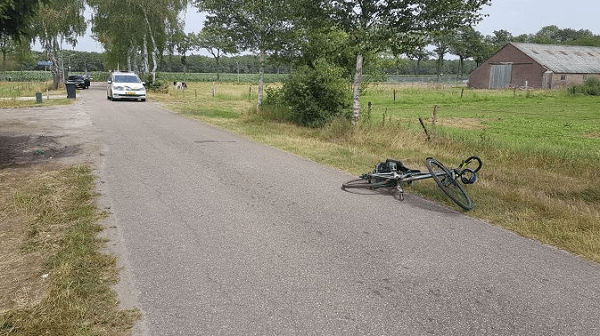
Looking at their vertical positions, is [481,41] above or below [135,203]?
above

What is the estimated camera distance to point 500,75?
58.1 metres

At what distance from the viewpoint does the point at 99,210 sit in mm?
5715

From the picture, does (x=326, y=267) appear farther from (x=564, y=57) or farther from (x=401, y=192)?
(x=564, y=57)

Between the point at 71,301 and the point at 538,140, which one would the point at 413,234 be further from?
the point at 538,140

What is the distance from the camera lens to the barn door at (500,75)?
188ft

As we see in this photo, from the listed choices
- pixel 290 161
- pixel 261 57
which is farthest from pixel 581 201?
pixel 261 57

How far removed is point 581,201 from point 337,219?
405cm

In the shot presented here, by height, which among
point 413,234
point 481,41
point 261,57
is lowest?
point 413,234

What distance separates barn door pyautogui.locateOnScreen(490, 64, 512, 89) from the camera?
2251 inches

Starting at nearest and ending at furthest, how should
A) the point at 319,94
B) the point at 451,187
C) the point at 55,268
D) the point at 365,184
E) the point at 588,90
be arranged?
the point at 55,268
the point at 451,187
the point at 365,184
the point at 319,94
the point at 588,90

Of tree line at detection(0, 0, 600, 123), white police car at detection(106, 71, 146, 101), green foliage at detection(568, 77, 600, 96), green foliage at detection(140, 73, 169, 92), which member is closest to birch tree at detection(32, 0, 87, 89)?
tree line at detection(0, 0, 600, 123)

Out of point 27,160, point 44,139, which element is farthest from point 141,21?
point 27,160

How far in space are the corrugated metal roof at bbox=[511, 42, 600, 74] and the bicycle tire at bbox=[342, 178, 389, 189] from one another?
5517 cm

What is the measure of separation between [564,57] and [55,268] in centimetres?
6709
